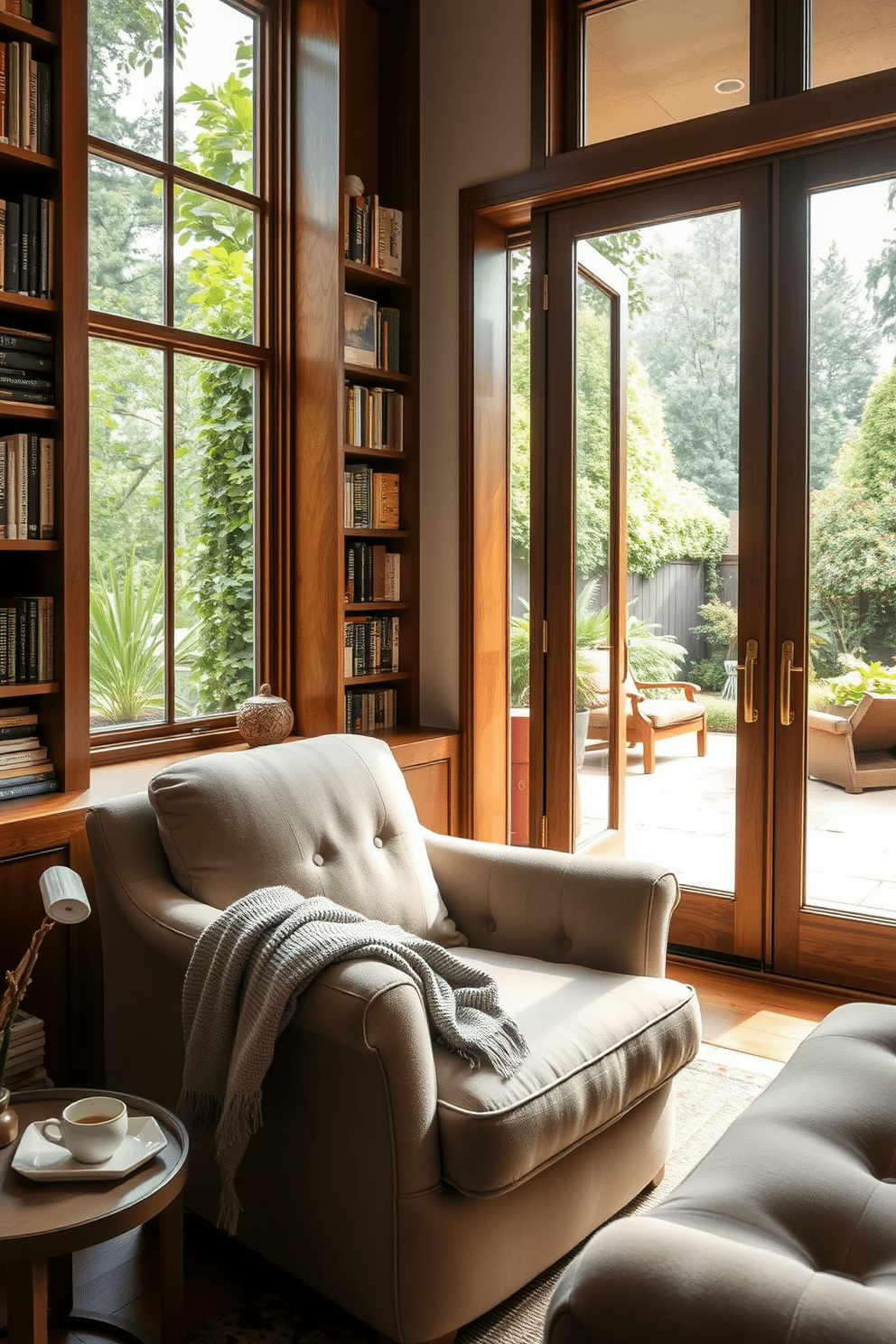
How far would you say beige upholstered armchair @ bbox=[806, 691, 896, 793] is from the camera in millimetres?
3297

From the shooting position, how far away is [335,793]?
242 cm

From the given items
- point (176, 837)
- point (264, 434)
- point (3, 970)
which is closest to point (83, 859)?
point (3, 970)

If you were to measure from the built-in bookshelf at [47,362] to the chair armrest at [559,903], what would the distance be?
41.8 inches

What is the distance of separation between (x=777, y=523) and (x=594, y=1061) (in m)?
2.01

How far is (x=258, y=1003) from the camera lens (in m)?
1.82

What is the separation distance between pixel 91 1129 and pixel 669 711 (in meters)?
2.54

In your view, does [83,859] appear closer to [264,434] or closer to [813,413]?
[264,434]

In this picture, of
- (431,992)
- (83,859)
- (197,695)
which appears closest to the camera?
(431,992)

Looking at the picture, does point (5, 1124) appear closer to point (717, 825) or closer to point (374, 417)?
point (717, 825)

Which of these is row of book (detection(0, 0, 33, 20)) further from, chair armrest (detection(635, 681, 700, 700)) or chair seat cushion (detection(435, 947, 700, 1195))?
chair armrest (detection(635, 681, 700, 700))

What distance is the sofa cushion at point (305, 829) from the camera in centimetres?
218

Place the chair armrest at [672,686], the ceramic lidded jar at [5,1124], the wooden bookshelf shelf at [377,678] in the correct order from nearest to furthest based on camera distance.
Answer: the ceramic lidded jar at [5,1124] < the chair armrest at [672,686] < the wooden bookshelf shelf at [377,678]

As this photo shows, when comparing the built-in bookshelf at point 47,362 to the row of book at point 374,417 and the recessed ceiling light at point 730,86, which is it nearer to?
the row of book at point 374,417

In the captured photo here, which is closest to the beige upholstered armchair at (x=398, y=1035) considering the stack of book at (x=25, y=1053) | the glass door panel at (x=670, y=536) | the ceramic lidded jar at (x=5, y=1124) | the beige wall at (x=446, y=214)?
the stack of book at (x=25, y=1053)
